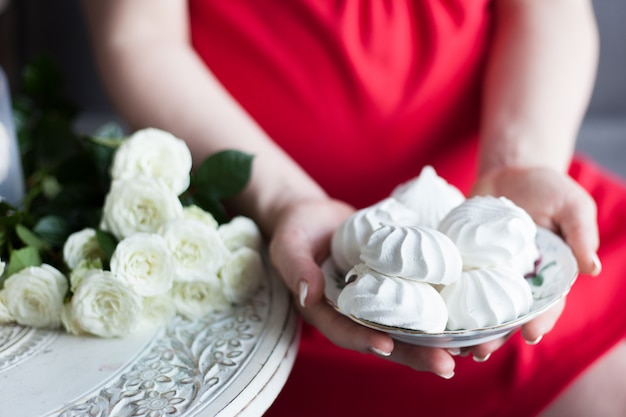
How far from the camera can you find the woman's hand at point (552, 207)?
643 millimetres

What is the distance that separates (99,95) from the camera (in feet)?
5.17

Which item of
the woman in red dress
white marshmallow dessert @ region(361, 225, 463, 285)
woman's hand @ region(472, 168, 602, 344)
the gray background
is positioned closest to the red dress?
the woman in red dress

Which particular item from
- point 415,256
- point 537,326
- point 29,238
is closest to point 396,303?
point 415,256

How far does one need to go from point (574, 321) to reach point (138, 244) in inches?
18.8

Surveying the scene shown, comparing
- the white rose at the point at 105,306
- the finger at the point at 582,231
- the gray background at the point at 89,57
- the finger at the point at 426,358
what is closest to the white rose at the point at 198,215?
the white rose at the point at 105,306

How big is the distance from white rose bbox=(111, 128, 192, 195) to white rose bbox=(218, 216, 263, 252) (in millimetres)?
60

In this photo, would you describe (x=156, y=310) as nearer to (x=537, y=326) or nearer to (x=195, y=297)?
(x=195, y=297)

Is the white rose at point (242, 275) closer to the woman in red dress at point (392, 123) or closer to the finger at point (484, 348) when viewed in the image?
the woman in red dress at point (392, 123)

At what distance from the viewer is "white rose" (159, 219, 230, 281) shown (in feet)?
2.11

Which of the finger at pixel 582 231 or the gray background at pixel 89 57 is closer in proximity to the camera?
the finger at pixel 582 231

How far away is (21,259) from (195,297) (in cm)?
16

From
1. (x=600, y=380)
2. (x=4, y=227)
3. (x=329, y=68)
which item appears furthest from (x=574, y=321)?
(x=4, y=227)

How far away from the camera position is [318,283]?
61cm

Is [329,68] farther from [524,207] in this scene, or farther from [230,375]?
[230,375]
